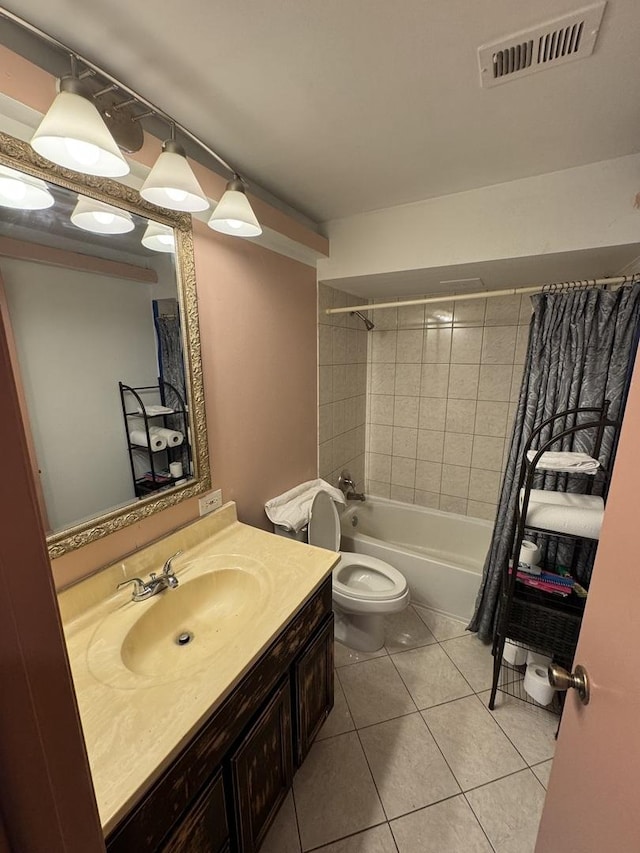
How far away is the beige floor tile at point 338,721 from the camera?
154cm

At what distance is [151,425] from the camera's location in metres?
1.32

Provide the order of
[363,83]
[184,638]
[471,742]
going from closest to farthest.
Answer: [363,83] < [184,638] < [471,742]

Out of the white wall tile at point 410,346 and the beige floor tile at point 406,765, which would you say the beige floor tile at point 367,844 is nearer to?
the beige floor tile at point 406,765

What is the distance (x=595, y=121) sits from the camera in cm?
117

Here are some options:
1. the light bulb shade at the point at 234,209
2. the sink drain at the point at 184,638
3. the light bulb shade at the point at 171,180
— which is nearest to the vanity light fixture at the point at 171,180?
the light bulb shade at the point at 171,180

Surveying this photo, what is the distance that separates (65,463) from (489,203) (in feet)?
6.59

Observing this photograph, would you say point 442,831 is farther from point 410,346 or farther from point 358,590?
point 410,346

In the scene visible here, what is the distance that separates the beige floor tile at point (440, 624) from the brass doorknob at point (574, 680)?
4.96ft

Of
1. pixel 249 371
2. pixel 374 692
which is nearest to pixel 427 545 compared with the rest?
pixel 374 692

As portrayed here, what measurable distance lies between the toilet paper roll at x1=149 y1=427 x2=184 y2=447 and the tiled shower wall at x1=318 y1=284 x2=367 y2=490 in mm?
1044

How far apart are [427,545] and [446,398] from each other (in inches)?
46.9

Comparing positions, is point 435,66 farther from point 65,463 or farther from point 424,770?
point 424,770

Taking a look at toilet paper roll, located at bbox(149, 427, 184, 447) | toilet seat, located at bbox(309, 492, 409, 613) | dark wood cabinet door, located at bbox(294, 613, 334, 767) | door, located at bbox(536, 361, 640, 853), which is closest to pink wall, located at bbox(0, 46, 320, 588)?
toilet paper roll, located at bbox(149, 427, 184, 447)

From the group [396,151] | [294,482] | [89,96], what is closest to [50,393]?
[89,96]
